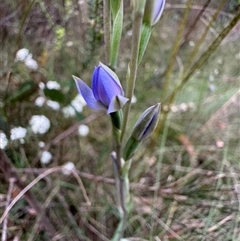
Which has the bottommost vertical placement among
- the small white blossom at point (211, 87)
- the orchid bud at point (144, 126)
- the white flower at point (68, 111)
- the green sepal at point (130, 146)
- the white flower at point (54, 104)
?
the green sepal at point (130, 146)

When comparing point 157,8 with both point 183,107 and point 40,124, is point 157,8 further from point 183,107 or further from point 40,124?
point 183,107

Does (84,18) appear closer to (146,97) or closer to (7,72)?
(7,72)

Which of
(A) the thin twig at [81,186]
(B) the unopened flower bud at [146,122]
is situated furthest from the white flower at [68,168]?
(B) the unopened flower bud at [146,122]

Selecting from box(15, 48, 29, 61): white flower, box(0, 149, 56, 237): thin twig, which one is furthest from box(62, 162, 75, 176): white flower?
box(15, 48, 29, 61): white flower

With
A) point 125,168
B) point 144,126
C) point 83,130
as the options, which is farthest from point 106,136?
point 144,126

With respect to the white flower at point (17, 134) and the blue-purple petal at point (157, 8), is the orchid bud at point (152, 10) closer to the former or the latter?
the blue-purple petal at point (157, 8)

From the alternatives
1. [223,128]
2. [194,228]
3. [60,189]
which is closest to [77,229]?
[60,189]
